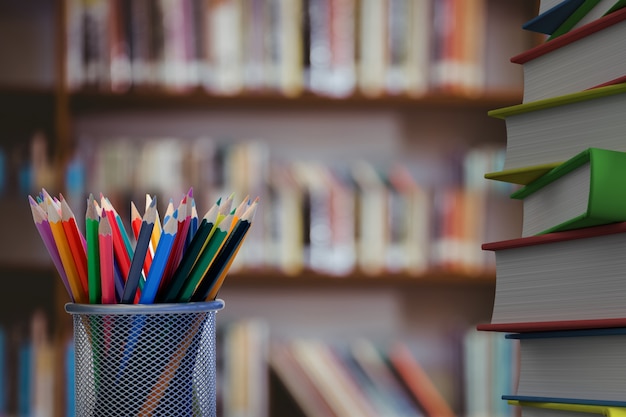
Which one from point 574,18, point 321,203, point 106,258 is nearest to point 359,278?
point 321,203

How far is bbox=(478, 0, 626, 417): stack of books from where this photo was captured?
21.7 inches

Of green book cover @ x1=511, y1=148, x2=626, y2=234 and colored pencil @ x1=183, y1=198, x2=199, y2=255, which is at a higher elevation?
green book cover @ x1=511, y1=148, x2=626, y2=234

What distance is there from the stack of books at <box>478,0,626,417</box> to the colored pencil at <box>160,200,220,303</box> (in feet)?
0.67

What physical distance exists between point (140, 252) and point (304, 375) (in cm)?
171

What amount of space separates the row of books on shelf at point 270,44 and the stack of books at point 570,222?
1.55m

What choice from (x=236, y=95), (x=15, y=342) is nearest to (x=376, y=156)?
(x=236, y=95)

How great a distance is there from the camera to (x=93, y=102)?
2285mm

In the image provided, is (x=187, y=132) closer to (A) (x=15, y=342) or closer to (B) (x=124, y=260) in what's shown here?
(A) (x=15, y=342)

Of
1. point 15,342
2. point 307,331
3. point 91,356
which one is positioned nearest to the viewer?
point 91,356

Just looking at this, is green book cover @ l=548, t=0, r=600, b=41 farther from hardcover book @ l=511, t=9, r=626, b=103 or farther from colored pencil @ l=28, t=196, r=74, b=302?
colored pencil @ l=28, t=196, r=74, b=302

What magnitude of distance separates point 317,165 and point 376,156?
0.91 ft

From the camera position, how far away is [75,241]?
56 cm

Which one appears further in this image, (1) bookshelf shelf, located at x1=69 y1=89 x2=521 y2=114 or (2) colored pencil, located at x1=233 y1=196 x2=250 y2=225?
(1) bookshelf shelf, located at x1=69 y1=89 x2=521 y2=114

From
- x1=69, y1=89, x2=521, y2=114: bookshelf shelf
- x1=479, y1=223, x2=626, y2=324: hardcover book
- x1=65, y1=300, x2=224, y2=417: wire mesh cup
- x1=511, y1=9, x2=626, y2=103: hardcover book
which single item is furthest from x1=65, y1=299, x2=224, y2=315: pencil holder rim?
x1=69, y1=89, x2=521, y2=114: bookshelf shelf
